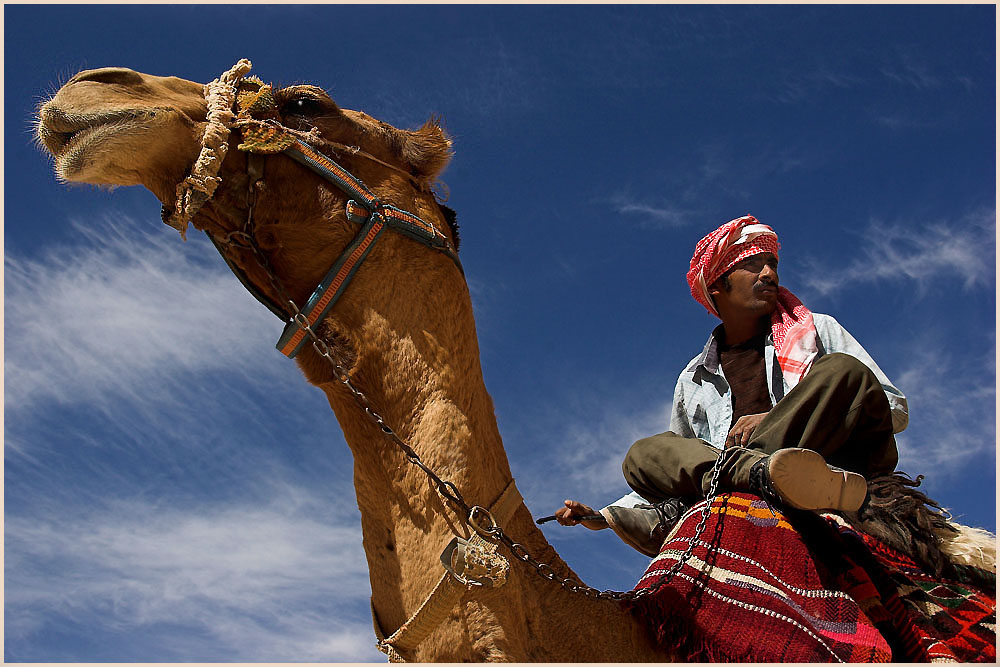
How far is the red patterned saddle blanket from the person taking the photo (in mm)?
3340

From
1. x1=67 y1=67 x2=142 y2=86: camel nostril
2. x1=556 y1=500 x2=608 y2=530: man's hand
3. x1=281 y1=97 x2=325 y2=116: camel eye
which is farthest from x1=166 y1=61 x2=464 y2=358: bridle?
x1=556 y1=500 x2=608 y2=530: man's hand

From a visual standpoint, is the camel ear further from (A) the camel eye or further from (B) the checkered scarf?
(B) the checkered scarf

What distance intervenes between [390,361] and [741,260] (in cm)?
230

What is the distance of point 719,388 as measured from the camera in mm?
4820

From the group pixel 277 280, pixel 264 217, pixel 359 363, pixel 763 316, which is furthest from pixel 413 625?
pixel 763 316

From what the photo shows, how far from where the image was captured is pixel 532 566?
11.3 feet

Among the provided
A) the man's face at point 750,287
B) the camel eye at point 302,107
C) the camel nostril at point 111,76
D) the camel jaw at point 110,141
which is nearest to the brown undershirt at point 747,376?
the man's face at point 750,287

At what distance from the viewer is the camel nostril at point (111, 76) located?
356 cm

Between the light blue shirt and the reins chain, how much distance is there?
3.12 feet

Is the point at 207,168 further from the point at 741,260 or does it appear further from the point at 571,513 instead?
the point at 741,260

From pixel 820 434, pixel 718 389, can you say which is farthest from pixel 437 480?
pixel 718 389

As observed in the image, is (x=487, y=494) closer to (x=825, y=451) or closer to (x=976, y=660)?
(x=825, y=451)

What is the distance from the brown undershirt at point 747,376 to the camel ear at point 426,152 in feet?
6.11

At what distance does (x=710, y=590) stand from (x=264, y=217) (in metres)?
2.25
